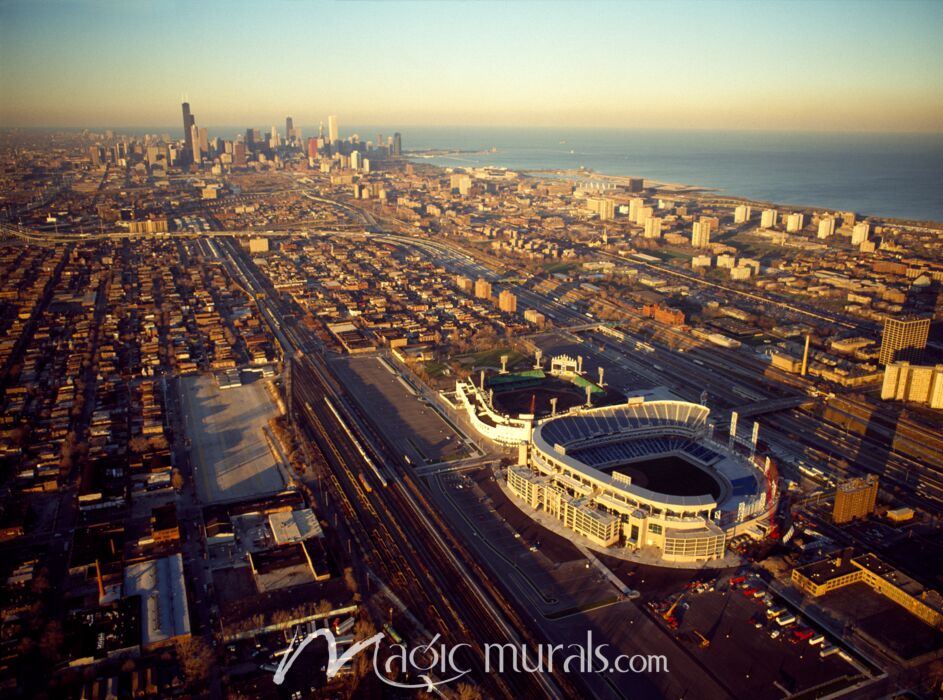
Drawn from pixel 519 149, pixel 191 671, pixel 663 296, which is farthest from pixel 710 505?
pixel 519 149

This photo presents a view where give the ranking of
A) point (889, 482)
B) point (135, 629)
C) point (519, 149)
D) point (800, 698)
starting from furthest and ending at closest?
point (519, 149) < point (889, 482) < point (135, 629) < point (800, 698)

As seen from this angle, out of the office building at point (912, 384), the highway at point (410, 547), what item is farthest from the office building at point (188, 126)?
the office building at point (912, 384)

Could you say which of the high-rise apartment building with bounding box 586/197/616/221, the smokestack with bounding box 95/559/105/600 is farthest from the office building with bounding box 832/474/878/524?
the high-rise apartment building with bounding box 586/197/616/221

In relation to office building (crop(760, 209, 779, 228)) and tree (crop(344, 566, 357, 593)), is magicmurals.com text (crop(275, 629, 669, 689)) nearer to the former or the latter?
tree (crop(344, 566, 357, 593))

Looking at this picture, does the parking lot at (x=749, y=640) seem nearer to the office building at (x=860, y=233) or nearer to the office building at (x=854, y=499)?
the office building at (x=854, y=499)

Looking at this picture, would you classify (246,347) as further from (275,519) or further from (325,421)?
(275,519)

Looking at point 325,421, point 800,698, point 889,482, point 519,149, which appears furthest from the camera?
point 519,149
